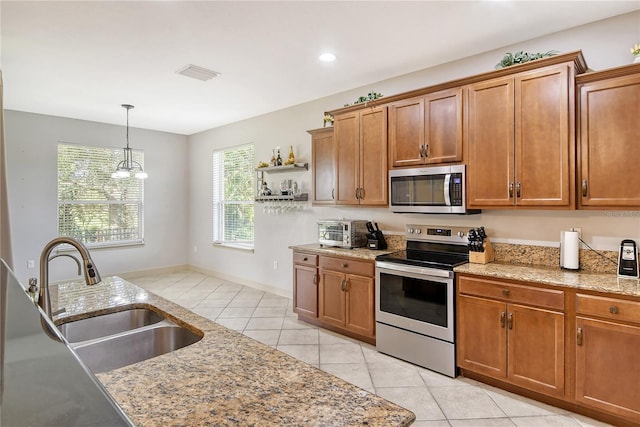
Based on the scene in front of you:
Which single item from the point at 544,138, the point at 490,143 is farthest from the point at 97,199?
the point at 544,138

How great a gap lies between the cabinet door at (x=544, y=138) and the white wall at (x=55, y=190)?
605cm

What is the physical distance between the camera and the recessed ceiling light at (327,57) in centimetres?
322

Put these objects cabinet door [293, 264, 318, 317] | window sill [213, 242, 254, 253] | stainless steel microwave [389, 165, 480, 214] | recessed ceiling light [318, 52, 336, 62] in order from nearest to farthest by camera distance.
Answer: stainless steel microwave [389, 165, 480, 214] → recessed ceiling light [318, 52, 336, 62] → cabinet door [293, 264, 318, 317] → window sill [213, 242, 254, 253]

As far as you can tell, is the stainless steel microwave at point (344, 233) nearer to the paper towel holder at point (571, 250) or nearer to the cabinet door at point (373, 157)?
the cabinet door at point (373, 157)

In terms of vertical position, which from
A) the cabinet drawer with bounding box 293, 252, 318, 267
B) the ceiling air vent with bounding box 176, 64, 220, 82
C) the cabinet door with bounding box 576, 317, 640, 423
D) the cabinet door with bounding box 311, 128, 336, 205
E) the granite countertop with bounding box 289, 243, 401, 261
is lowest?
the cabinet door with bounding box 576, 317, 640, 423

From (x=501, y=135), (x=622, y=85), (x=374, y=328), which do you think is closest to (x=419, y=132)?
(x=501, y=135)

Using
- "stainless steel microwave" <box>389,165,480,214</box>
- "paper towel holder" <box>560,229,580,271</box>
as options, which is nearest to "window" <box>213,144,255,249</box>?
"stainless steel microwave" <box>389,165,480,214</box>

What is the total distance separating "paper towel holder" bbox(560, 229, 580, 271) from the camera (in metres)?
2.56

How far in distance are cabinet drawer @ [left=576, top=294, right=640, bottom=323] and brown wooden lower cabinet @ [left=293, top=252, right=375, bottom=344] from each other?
1605 mm

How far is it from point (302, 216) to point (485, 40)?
9.74ft

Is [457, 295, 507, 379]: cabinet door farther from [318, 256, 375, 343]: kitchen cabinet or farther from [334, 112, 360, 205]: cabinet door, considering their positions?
[334, 112, 360, 205]: cabinet door

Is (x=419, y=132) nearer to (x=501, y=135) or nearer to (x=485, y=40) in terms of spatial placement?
(x=501, y=135)

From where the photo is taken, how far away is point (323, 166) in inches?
164

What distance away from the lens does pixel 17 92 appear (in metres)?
4.24
